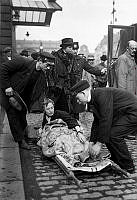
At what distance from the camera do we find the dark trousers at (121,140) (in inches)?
180

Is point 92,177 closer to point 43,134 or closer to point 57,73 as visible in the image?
point 43,134

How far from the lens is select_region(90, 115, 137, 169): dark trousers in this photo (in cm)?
457

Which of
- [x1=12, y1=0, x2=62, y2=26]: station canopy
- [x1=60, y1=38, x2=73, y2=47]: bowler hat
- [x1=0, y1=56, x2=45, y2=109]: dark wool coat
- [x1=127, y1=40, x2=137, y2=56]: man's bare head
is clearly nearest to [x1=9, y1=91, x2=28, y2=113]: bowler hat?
[x1=0, y1=56, x2=45, y2=109]: dark wool coat

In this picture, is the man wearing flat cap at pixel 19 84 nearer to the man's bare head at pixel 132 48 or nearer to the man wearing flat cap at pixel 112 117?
the man wearing flat cap at pixel 112 117

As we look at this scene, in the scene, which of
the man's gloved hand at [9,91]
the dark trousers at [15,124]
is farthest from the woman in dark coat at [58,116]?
the man's gloved hand at [9,91]

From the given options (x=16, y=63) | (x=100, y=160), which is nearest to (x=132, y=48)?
(x=16, y=63)

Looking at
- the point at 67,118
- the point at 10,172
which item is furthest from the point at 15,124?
the point at 10,172

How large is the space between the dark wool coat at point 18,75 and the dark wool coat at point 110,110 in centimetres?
171

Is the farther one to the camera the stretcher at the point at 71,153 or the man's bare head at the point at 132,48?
the man's bare head at the point at 132,48

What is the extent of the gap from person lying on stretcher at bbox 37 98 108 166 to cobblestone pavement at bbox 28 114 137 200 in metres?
0.25

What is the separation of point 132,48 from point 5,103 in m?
2.74

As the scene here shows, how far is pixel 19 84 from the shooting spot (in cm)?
603

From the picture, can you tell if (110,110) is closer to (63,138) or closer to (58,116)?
(63,138)

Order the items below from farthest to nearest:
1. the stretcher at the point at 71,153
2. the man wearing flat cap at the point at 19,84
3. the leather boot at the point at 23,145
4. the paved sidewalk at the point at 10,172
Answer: the leather boot at the point at 23,145 → the man wearing flat cap at the point at 19,84 → the stretcher at the point at 71,153 → the paved sidewalk at the point at 10,172
